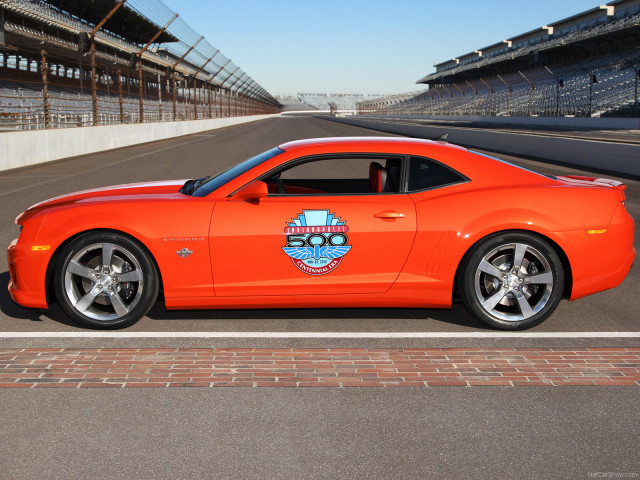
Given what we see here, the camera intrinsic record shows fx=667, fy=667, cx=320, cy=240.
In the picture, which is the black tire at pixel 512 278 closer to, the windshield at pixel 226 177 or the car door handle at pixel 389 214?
the car door handle at pixel 389 214

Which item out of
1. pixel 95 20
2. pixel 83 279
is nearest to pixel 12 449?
pixel 83 279

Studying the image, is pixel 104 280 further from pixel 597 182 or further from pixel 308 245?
pixel 597 182

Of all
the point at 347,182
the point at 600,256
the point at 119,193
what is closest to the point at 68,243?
the point at 119,193

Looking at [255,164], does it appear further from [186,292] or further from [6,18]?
[6,18]

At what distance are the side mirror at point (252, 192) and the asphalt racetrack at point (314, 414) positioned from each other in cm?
97

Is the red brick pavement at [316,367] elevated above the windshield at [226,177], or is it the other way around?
→ the windshield at [226,177]

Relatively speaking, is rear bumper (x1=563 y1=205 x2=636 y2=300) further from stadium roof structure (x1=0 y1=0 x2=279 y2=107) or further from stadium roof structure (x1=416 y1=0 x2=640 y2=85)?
stadium roof structure (x1=416 y1=0 x2=640 y2=85)

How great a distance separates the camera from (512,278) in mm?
4859

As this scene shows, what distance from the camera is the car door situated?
4730 millimetres

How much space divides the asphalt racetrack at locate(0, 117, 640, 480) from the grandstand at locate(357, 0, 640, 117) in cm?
5068

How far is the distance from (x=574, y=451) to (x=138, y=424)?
2.11 meters

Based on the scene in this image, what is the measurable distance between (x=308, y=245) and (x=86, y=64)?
28.7 metres

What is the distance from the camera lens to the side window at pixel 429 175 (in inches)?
195

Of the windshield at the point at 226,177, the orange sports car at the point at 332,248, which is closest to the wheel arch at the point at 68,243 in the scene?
the orange sports car at the point at 332,248
